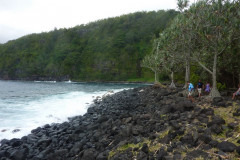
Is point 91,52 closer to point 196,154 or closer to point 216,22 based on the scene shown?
point 216,22

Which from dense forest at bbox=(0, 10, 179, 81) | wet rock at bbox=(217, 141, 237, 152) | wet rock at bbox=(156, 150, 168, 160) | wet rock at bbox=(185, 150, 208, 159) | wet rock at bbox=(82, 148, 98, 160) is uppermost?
dense forest at bbox=(0, 10, 179, 81)

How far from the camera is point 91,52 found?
129750 millimetres

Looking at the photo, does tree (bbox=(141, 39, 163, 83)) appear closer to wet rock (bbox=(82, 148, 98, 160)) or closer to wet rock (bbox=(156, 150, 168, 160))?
wet rock (bbox=(82, 148, 98, 160))

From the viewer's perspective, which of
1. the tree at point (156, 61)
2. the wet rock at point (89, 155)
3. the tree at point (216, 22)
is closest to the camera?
the wet rock at point (89, 155)

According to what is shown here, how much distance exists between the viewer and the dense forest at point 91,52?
114m

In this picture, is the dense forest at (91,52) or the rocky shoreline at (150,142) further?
the dense forest at (91,52)

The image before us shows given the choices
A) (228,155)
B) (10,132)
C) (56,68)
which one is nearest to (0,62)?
(56,68)

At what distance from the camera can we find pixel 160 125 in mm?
7590

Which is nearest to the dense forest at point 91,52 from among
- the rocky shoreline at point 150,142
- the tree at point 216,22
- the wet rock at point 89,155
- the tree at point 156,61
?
the tree at point 156,61

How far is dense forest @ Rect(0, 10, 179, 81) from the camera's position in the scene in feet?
374

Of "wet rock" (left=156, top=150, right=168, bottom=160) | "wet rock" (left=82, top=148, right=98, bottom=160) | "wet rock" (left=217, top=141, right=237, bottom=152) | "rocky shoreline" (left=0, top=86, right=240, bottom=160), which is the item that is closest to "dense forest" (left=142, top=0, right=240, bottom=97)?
"rocky shoreline" (left=0, top=86, right=240, bottom=160)

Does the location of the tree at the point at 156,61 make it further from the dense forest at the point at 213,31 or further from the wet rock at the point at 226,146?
the wet rock at the point at 226,146

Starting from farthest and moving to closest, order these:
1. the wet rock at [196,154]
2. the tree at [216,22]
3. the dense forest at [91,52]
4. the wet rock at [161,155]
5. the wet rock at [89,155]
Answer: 1. the dense forest at [91,52]
2. the tree at [216,22]
3. the wet rock at [89,155]
4. the wet rock at [161,155]
5. the wet rock at [196,154]

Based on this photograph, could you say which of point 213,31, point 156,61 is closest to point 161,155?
point 213,31
